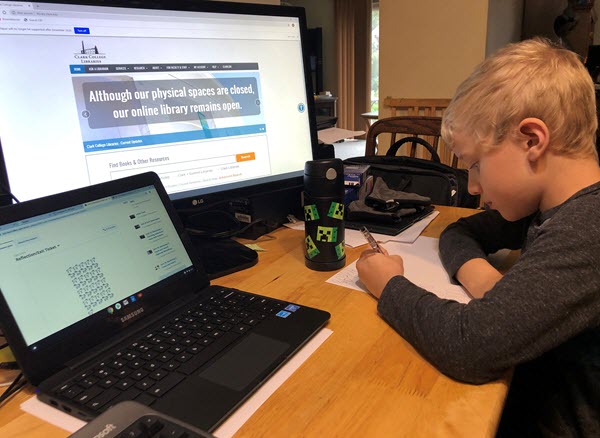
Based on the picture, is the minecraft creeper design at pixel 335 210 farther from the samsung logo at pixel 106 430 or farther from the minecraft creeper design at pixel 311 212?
the samsung logo at pixel 106 430

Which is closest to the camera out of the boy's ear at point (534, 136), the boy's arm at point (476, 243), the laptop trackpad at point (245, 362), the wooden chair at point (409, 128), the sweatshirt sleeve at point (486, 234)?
the laptop trackpad at point (245, 362)

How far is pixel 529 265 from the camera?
584 millimetres

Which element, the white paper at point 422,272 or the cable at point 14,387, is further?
the white paper at point 422,272

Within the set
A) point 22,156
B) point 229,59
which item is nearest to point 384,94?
point 229,59

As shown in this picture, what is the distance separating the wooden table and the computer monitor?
0.35m

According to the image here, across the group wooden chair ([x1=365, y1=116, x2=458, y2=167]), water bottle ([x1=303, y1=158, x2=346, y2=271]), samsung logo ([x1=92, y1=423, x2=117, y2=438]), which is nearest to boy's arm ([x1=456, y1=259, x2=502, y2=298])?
water bottle ([x1=303, y1=158, x2=346, y2=271])

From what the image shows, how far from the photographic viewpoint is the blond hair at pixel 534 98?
2.16 feet

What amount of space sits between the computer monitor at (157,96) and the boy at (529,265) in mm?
319

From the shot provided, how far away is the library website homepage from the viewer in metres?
0.74

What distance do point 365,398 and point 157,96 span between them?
1.96 ft

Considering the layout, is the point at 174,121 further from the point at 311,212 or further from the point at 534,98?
the point at 534,98

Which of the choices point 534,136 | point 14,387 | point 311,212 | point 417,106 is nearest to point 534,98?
point 534,136

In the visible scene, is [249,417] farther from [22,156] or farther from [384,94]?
[384,94]

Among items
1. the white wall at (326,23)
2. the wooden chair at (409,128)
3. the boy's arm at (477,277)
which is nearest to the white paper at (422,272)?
the boy's arm at (477,277)
